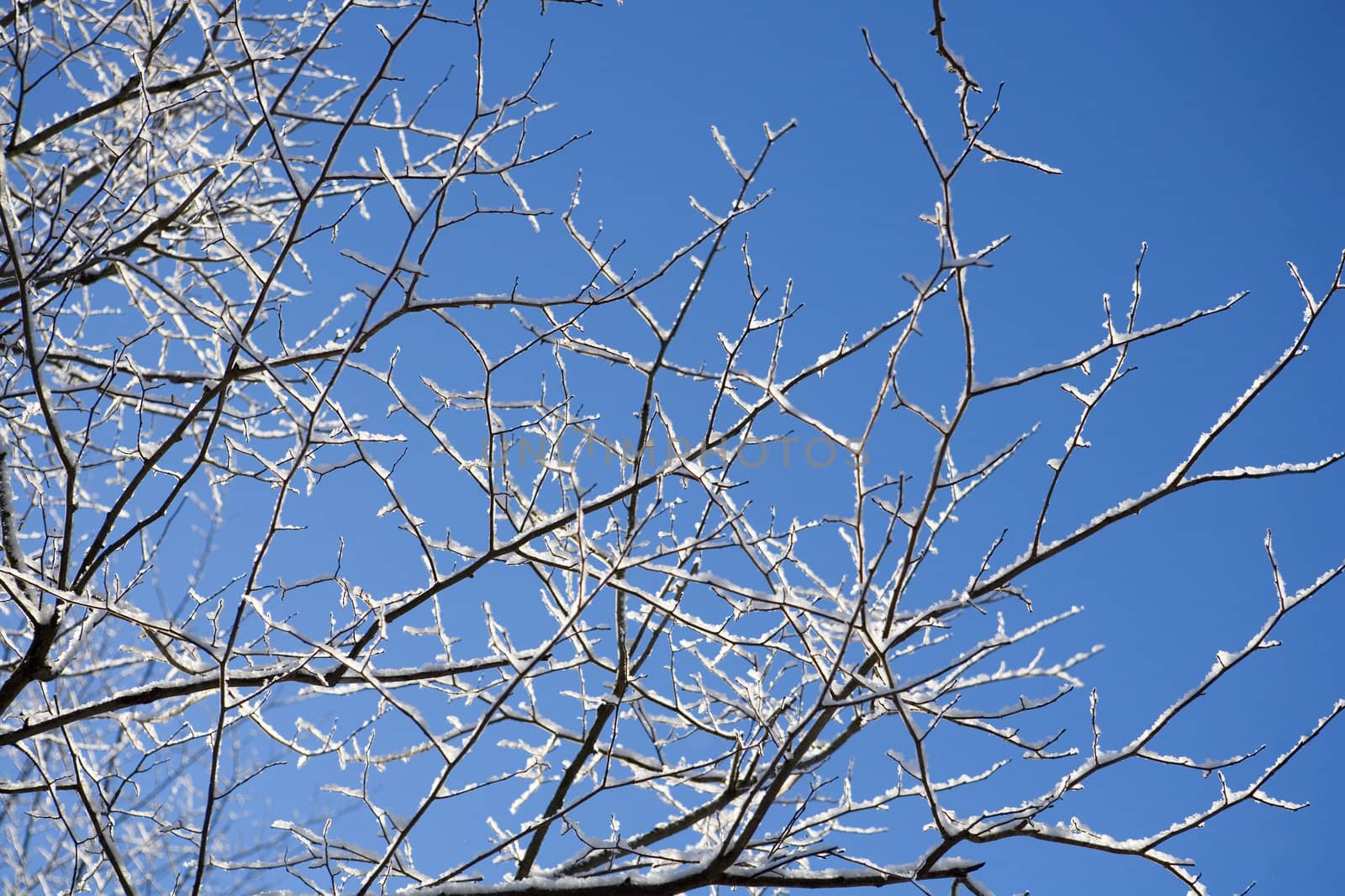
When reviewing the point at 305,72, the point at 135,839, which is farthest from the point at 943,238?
the point at 135,839

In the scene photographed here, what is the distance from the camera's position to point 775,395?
2.14 metres

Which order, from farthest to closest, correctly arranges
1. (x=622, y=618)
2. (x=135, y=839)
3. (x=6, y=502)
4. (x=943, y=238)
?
(x=135, y=839) → (x=622, y=618) → (x=6, y=502) → (x=943, y=238)

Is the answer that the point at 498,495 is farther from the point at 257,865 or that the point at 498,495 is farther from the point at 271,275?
the point at 257,865

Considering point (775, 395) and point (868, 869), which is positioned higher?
point (775, 395)

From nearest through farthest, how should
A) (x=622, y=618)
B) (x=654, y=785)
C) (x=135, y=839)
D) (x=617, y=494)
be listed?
(x=617, y=494)
(x=622, y=618)
(x=654, y=785)
(x=135, y=839)

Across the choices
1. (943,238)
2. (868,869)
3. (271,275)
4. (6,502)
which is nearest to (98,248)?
(6,502)

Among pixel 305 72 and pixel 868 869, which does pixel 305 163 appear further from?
pixel 868 869

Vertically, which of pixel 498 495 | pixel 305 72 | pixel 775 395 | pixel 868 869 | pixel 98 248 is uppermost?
pixel 305 72

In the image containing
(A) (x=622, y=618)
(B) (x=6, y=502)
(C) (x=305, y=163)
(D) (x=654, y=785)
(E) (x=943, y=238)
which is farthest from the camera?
(C) (x=305, y=163)

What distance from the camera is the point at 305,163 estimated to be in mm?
4266

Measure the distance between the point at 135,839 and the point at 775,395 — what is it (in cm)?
568

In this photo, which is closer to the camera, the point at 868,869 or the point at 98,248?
the point at 868,869

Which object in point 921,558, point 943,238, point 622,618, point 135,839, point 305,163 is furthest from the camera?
point 135,839

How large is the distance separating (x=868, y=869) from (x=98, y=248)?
229cm
